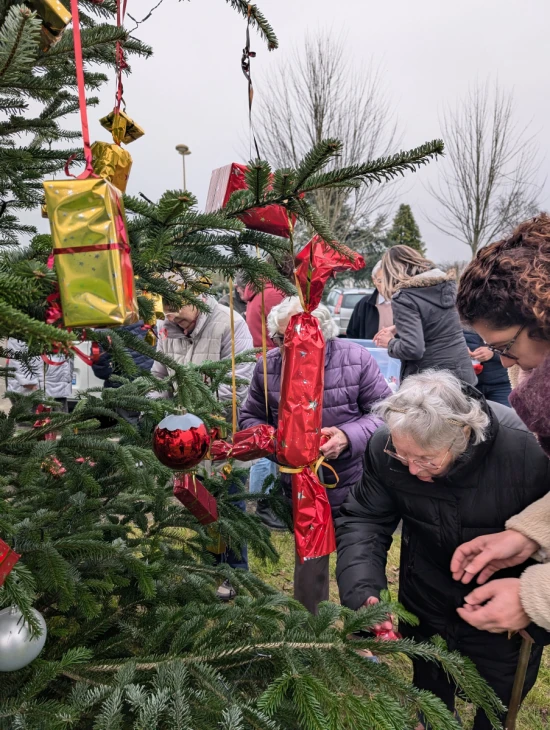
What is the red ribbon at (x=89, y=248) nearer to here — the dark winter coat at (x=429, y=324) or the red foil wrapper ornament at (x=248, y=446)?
the red foil wrapper ornament at (x=248, y=446)

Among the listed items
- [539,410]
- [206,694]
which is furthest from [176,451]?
[539,410]

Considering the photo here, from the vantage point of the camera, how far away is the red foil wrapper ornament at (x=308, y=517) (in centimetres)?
203

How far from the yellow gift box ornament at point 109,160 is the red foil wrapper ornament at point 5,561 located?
791 mm

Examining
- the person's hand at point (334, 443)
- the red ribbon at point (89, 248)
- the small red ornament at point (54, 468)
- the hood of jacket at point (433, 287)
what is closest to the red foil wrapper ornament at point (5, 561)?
the red ribbon at point (89, 248)

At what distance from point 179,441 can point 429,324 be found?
272 centimetres

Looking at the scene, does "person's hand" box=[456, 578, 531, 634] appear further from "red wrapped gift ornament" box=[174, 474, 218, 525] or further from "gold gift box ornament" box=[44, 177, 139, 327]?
"gold gift box ornament" box=[44, 177, 139, 327]

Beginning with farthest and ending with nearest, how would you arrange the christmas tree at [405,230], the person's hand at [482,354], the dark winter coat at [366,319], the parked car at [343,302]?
the christmas tree at [405,230], the parked car at [343,302], the dark winter coat at [366,319], the person's hand at [482,354]

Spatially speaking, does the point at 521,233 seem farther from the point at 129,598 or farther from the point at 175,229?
the point at 129,598

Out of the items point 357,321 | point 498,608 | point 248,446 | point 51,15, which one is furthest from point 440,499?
point 357,321

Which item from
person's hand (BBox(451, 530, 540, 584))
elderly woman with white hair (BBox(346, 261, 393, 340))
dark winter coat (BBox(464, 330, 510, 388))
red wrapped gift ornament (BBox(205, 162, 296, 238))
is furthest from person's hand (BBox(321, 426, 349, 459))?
elderly woman with white hair (BBox(346, 261, 393, 340))

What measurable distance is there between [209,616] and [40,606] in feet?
1.77

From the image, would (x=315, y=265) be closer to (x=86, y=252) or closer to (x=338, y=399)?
(x=86, y=252)

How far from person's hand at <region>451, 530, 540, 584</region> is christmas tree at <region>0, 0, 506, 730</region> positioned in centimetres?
34

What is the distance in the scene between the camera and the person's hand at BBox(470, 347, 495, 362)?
4672 mm
